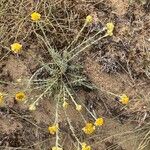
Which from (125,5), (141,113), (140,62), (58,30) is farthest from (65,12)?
(141,113)

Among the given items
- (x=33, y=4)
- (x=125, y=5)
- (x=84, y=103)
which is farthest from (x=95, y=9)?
(x=84, y=103)

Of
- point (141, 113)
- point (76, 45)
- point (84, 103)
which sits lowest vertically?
point (141, 113)

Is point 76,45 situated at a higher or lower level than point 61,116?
higher

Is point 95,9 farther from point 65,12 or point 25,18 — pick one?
point 25,18

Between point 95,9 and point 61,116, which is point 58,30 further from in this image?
point 61,116

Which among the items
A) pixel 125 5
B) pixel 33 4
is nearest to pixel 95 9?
pixel 125 5

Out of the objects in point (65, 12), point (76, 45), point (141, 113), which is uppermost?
→ point (65, 12)

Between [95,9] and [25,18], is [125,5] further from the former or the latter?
[25,18]

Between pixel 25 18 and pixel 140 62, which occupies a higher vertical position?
pixel 25 18
